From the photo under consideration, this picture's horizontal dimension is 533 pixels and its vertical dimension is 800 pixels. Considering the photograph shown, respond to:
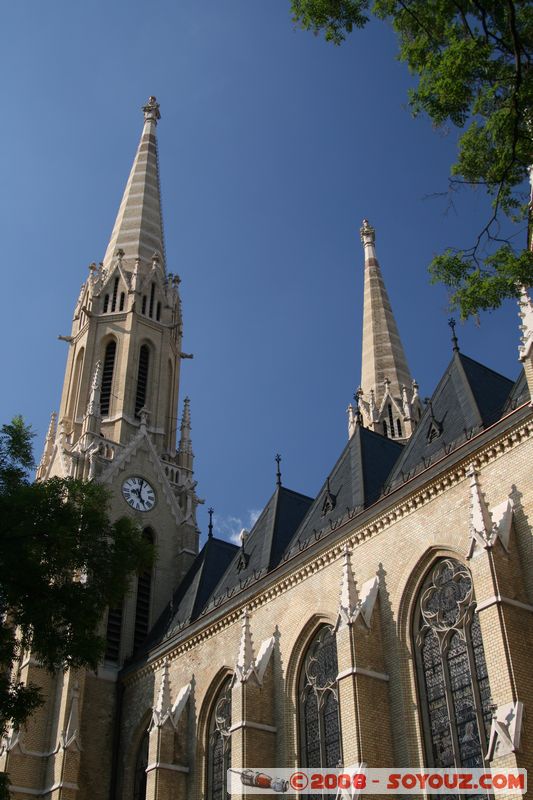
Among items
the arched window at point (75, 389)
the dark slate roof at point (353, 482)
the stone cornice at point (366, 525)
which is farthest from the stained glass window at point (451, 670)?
the arched window at point (75, 389)

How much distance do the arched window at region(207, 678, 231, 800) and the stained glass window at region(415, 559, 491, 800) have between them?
7.48 m

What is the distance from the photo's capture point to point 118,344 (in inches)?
1626

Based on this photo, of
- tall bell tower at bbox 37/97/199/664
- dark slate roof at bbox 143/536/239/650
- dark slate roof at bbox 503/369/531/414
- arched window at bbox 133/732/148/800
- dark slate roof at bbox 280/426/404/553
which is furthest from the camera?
tall bell tower at bbox 37/97/199/664

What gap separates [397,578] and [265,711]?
17.3 ft

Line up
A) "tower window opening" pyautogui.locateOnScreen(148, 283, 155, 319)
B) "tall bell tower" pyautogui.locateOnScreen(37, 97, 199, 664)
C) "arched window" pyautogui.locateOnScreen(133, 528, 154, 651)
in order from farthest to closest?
"tower window opening" pyautogui.locateOnScreen(148, 283, 155, 319)
"tall bell tower" pyautogui.locateOnScreen(37, 97, 199, 664)
"arched window" pyautogui.locateOnScreen(133, 528, 154, 651)

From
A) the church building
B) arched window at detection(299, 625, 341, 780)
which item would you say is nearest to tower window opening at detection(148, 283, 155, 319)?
the church building

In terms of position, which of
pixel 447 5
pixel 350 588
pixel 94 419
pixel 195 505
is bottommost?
pixel 350 588

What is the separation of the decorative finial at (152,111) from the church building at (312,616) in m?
19.7

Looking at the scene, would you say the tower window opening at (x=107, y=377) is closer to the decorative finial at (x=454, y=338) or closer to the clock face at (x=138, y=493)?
the clock face at (x=138, y=493)

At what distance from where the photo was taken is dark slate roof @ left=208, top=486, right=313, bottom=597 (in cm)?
2759

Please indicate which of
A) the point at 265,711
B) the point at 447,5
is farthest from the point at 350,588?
the point at 447,5

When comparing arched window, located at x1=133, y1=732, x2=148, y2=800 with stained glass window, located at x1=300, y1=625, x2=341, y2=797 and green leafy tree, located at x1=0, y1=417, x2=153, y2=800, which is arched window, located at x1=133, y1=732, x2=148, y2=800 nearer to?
stained glass window, located at x1=300, y1=625, x2=341, y2=797

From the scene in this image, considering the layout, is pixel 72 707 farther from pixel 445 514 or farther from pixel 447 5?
pixel 447 5

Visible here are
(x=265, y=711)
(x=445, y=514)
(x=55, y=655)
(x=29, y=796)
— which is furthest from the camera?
(x=29, y=796)
